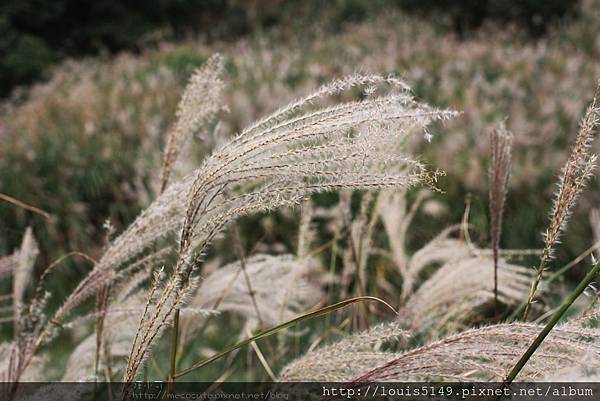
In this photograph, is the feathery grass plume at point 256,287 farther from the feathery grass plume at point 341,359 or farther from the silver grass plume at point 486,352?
the silver grass plume at point 486,352

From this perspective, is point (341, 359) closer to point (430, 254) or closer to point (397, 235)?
point (430, 254)

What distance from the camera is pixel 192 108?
1.23 metres

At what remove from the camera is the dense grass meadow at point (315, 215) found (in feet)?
2.58

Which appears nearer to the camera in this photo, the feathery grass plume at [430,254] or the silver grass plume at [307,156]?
the silver grass plume at [307,156]

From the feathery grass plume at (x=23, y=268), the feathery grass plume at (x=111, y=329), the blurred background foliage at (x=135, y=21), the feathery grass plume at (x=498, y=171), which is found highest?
the blurred background foliage at (x=135, y=21)

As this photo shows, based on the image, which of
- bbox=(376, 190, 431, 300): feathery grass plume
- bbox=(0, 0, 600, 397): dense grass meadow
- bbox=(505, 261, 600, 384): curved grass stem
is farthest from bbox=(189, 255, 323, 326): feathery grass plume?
bbox=(505, 261, 600, 384): curved grass stem

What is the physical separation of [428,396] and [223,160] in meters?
0.48

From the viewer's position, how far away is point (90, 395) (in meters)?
1.38

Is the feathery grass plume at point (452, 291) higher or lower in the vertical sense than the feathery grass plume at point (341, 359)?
lower

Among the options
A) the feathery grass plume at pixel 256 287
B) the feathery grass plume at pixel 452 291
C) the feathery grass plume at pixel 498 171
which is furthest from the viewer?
the feathery grass plume at pixel 256 287

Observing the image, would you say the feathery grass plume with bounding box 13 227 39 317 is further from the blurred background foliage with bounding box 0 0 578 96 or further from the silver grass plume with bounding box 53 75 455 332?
the blurred background foliage with bounding box 0 0 578 96

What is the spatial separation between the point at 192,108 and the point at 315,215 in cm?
162

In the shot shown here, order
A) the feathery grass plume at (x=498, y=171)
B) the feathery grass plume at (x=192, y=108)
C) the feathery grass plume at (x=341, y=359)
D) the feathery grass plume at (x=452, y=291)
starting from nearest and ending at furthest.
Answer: the feathery grass plume at (x=341, y=359) < the feathery grass plume at (x=498, y=171) < the feathery grass plume at (x=192, y=108) < the feathery grass plume at (x=452, y=291)

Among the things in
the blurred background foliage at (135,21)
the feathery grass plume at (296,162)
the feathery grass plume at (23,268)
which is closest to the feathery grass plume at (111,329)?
the feathery grass plume at (23,268)
